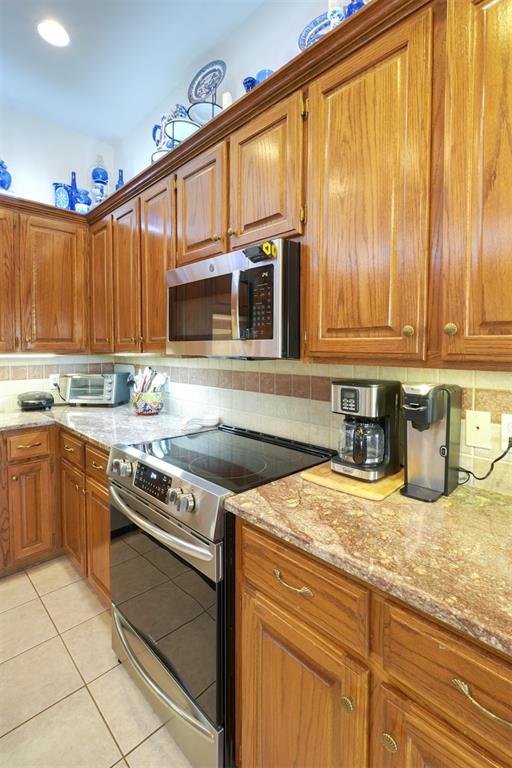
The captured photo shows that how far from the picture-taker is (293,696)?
946mm

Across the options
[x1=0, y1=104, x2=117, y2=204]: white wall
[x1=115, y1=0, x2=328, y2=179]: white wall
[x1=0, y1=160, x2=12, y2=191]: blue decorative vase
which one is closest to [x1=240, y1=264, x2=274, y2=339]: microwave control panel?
[x1=115, y1=0, x2=328, y2=179]: white wall

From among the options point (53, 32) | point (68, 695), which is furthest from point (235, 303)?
point (53, 32)

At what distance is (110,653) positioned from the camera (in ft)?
5.54

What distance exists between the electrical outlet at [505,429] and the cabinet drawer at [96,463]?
1.61 meters

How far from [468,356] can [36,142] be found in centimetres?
320

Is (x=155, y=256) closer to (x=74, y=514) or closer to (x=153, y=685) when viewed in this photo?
(x=74, y=514)

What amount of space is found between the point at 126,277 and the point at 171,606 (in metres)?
1.79

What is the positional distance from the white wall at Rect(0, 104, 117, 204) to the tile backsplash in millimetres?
1263

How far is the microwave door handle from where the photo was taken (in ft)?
4.57

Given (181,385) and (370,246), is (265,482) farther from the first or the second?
(181,385)

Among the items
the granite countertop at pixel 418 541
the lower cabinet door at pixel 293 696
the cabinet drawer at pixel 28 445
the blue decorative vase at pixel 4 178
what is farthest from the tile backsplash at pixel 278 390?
the blue decorative vase at pixel 4 178

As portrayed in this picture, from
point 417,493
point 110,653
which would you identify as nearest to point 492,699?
point 417,493

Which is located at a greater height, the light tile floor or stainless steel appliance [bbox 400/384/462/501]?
stainless steel appliance [bbox 400/384/462/501]

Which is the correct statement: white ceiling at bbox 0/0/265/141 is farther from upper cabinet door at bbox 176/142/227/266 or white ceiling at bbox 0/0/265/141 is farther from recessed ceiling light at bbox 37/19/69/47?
upper cabinet door at bbox 176/142/227/266
